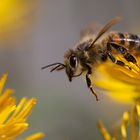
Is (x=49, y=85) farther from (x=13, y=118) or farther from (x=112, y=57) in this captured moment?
(x=13, y=118)

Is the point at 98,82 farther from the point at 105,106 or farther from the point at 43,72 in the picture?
the point at 43,72

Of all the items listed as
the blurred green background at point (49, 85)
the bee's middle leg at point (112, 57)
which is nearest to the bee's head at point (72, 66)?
the bee's middle leg at point (112, 57)

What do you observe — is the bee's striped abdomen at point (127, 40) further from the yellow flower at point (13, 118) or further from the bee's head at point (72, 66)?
the yellow flower at point (13, 118)

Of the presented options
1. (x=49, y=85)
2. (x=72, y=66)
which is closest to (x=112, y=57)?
(x=72, y=66)

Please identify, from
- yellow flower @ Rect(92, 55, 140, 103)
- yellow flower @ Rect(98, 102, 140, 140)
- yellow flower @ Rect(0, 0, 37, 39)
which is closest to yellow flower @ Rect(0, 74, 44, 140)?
yellow flower @ Rect(98, 102, 140, 140)

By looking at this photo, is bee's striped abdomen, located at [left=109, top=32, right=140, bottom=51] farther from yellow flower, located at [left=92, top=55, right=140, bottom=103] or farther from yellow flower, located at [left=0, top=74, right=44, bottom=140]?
yellow flower, located at [left=0, top=74, right=44, bottom=140]
